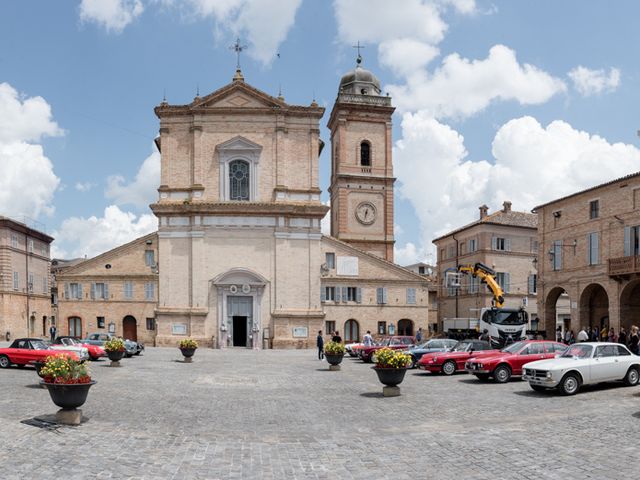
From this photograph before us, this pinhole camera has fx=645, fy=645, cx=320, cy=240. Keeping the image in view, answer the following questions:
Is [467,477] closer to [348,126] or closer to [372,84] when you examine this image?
[348,126]

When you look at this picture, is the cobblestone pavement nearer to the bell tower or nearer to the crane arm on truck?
the crane arm on truck

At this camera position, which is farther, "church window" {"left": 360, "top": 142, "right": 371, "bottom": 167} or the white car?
"church window" {"left": 360, "top": 142, "right": 371, "bottom": 167}

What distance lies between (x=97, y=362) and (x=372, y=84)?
46.9 meters

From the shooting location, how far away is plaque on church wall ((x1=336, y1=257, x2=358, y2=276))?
168ft

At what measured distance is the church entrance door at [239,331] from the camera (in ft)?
147

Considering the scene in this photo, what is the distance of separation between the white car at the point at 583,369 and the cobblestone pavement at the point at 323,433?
42cm

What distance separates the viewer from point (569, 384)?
17.9 metres

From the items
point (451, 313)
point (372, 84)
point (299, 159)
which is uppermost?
point (372, 84)

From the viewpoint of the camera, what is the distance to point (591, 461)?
404 inches

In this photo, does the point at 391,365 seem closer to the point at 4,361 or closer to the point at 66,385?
the point at 66,385

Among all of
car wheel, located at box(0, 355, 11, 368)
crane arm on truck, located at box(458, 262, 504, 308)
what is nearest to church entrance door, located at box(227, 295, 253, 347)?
crane arm on truck, located at box(458, 262, 504, 308)

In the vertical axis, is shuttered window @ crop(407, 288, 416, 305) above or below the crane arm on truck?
below

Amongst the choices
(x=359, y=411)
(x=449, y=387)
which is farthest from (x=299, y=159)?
(x=359, y=411)

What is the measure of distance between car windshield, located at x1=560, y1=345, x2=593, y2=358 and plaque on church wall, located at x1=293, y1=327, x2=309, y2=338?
26.4 meters
